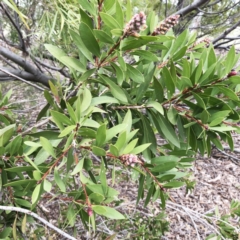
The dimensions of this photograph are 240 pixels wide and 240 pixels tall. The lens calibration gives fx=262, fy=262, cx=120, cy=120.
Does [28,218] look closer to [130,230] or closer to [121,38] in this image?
[121,38]

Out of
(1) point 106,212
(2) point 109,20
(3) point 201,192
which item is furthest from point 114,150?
(3) point 201,192

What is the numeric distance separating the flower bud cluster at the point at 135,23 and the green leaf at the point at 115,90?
134 mm

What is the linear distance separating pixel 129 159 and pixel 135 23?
8.7 inches

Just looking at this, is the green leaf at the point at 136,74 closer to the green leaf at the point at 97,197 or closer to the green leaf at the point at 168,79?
the green leaf at the point at 168,79

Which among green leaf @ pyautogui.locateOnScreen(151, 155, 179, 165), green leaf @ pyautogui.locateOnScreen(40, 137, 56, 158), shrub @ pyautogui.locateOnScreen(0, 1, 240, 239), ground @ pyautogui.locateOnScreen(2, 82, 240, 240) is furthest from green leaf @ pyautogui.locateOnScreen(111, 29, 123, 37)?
ground @ pyautogui.locateOnScreen(2, 82, 240, 240)

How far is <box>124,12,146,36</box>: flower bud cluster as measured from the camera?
40cm

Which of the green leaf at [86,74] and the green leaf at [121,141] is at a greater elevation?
the green leaf at [86,74]

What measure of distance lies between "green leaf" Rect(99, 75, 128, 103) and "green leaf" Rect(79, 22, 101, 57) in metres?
0.06

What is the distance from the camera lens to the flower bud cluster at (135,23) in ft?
1.31

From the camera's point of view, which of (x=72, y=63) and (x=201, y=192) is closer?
(x=72, y=63)

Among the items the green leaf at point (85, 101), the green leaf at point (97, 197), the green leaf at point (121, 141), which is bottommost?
the green leaf at point (97, 197)

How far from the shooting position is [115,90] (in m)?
0.56

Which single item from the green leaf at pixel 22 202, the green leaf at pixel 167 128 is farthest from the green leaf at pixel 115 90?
the green leaf at pixel 22 202

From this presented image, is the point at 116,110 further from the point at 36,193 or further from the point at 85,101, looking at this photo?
the point at 36,193
